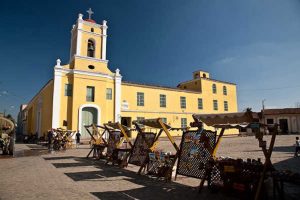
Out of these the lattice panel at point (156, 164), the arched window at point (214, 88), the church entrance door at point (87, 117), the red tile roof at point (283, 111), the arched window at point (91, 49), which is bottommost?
the lattice panel at point (156, 164)

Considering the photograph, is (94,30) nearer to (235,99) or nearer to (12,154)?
(12,154)

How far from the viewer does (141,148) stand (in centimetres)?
877

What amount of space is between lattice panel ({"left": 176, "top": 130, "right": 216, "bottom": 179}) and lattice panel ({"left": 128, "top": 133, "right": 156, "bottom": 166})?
5.63 feet

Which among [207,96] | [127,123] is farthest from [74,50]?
[207,96]

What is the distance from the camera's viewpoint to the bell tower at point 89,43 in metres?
24.7

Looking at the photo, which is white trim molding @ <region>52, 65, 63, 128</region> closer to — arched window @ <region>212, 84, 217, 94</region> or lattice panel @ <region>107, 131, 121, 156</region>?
lattice panel @ <region>107, 131, 121, 156</region>

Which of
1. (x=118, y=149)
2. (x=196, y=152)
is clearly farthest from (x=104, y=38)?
(x=196, y=152)

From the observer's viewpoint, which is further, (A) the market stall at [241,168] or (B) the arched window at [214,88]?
(B) the arched window at [214,88]

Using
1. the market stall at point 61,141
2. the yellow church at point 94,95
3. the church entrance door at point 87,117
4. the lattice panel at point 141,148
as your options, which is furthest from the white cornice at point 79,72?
the lattice panel at point 141,148

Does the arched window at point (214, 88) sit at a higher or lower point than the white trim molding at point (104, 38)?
lower

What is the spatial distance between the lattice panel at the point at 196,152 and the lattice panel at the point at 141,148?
67.5 inches

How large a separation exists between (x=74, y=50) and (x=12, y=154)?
14.7 meters

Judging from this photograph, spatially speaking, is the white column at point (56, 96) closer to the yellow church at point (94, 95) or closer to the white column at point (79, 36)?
the yellow church at point (94, 95)

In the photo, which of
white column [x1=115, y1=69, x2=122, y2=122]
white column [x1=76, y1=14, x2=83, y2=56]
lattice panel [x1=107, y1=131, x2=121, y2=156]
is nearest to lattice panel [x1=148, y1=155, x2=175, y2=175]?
lattice panel [x1=107, y1=131, x2=121, y2=156]
